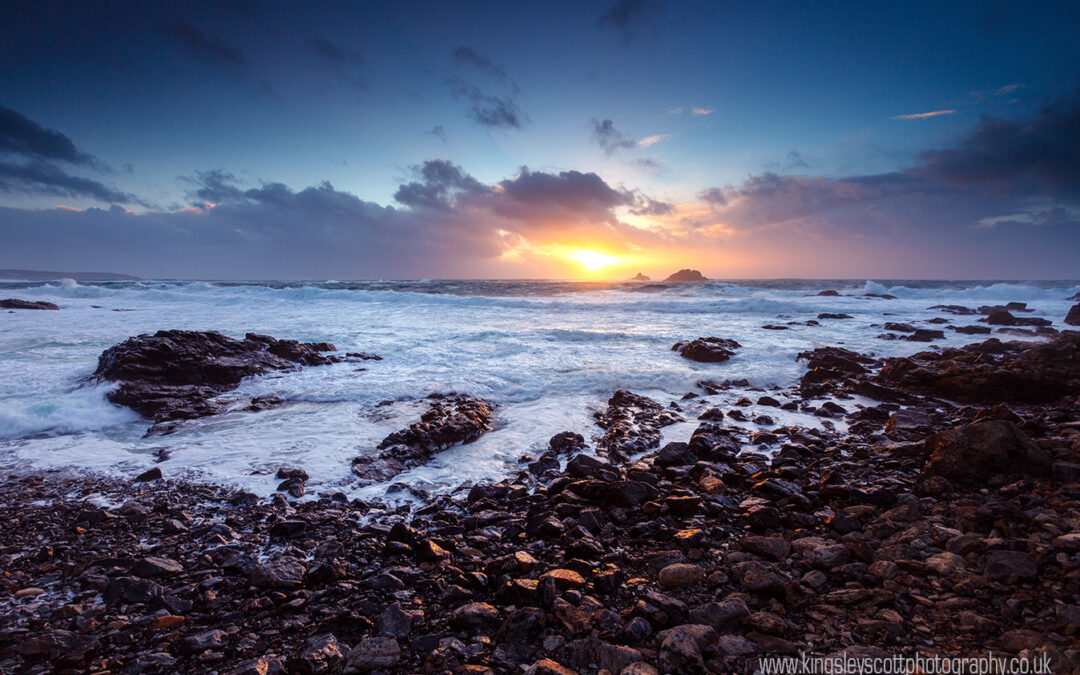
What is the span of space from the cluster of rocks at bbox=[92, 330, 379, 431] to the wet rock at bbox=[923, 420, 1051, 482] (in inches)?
388

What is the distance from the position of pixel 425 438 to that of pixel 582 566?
341 centimetres

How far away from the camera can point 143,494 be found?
4500mm

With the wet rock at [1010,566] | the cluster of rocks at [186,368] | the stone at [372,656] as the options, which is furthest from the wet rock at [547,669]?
the cluster of rocks at [186,368]

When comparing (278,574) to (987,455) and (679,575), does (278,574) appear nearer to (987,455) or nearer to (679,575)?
(679,575)

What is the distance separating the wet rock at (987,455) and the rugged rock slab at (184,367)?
10378 mm

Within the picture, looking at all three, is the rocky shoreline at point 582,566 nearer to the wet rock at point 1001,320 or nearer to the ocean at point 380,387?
the ocean at point 380,387

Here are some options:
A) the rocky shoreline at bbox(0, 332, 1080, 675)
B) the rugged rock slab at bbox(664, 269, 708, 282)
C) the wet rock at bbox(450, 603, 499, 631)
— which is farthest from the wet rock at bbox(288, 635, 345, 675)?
the rugged rock slab at bbox(664, 269, 708, 282)

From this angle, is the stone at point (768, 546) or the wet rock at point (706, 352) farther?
the wet rock at point (706, 352)

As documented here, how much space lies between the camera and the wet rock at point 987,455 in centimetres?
418

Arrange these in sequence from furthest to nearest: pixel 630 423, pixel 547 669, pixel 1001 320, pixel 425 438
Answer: pixel 1001 320 → pixel 630 423 → pixel 425 438 → pixel 547 669

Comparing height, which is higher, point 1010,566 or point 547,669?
point 1010,566

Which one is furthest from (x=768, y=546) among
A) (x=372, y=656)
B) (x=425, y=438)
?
(x=425, y=438)

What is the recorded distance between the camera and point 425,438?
19.6 ft

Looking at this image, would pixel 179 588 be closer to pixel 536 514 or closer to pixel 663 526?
pixel 536 514
